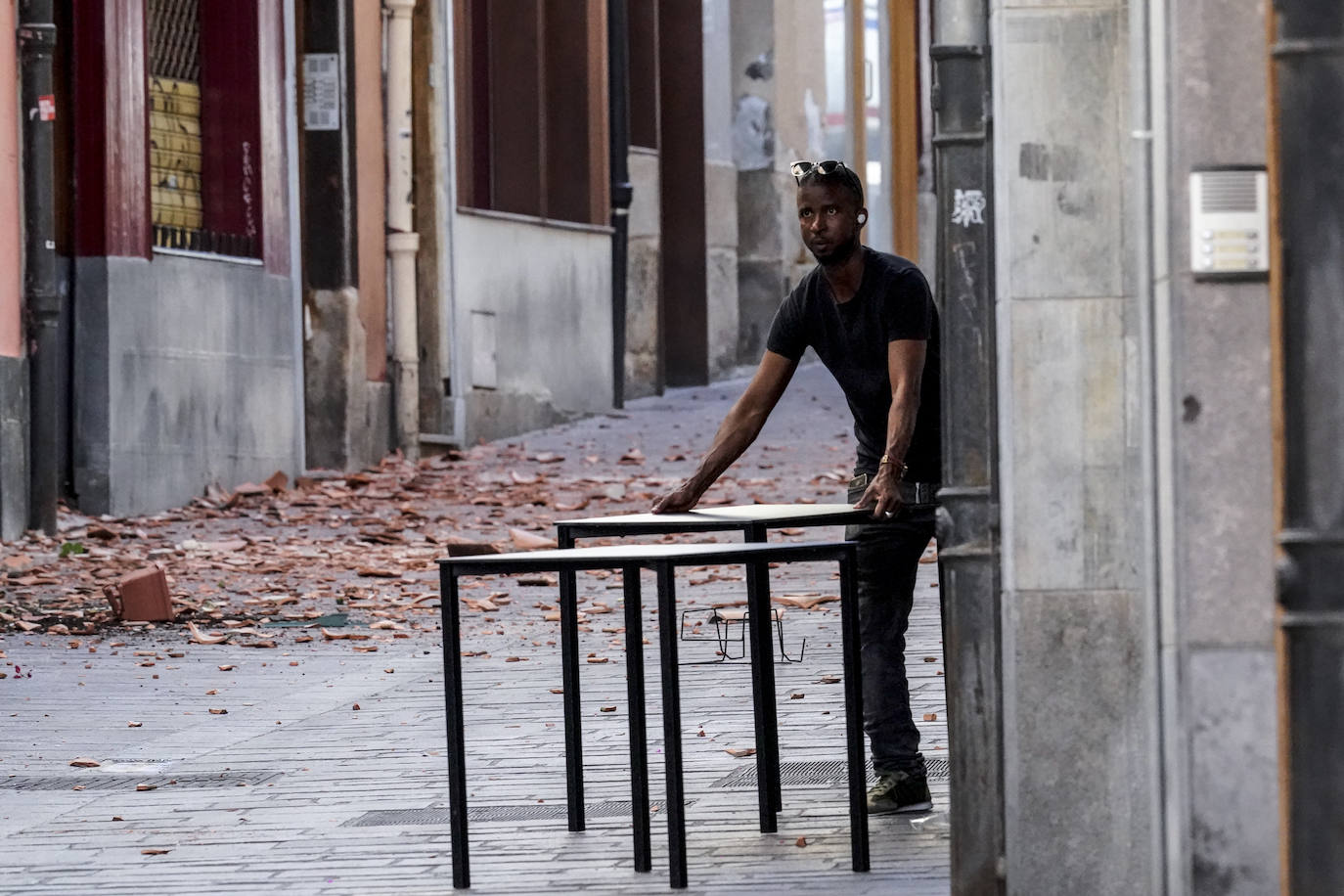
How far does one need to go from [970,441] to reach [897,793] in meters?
1.84

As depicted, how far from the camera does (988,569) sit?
223 inches

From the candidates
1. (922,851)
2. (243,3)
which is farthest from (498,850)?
(243,3)

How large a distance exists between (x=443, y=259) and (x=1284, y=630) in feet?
61.7

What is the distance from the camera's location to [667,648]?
6.17 metres

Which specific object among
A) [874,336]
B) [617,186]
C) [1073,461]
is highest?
[617,186]

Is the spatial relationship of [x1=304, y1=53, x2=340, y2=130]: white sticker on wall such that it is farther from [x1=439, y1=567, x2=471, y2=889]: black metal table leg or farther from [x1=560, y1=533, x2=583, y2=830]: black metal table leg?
[x1=439, y1=567, x2=471, y2=889]: black metal table leg

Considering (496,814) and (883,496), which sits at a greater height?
(883,496)

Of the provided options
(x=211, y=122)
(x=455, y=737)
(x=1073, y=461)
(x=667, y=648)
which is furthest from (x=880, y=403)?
(x=211, y=122)

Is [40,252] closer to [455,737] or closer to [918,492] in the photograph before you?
[918,492]

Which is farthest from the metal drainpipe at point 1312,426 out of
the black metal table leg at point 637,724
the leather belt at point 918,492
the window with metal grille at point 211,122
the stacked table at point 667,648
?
the window with metal grille at point 211,122

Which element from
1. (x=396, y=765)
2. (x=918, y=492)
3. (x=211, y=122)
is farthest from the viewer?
(x=211, y=122)

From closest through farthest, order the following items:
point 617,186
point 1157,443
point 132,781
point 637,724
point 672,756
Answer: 1. point 1157,443
2. point 672,756
3. point 637,724
4. point 132,781
5. point 617,186

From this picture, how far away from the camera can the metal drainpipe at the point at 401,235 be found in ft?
70.5

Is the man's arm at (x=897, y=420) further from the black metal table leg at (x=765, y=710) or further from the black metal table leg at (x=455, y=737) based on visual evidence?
the black metal table leg at (x=455, y=737)
